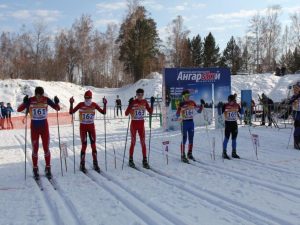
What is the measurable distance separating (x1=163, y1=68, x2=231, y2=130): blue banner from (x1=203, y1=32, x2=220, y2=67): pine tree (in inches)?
1594

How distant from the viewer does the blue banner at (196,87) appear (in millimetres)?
18781

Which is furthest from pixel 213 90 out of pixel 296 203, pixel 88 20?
pixel 88 20

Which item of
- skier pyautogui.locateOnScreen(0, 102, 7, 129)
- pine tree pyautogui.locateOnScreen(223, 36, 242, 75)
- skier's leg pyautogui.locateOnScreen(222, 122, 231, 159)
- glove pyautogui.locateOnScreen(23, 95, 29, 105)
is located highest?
pine tree pyautogui.locateOnScreen(223, 36, 242, 75)

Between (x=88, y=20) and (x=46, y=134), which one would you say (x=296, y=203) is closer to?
(x=46, y=134)

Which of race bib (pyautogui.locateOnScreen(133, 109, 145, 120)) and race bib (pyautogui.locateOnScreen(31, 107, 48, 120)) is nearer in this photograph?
race bib (pyautogui.locateOnScreen(31, 107, 48, 120))

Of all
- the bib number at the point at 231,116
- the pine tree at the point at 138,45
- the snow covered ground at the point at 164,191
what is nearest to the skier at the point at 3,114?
the snow covered ground at the point at 164,191

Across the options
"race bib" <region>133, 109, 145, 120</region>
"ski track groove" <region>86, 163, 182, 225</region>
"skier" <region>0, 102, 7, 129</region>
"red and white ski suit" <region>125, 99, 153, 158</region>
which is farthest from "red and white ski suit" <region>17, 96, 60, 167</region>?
"skier" <region>0, 102, 7, 129</region>

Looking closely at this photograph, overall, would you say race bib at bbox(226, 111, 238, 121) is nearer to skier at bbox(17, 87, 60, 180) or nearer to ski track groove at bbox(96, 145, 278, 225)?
ski track groove at bbox(96, 145, 278, 225)

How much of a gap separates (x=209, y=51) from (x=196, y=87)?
41.5m

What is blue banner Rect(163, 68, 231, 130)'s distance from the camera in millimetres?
18781

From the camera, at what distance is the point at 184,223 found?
559 cm

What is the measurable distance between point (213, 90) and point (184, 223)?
1485 centimetres

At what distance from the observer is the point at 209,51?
196 feet

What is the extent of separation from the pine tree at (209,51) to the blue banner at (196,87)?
133ft
